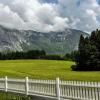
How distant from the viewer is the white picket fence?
48.3ft

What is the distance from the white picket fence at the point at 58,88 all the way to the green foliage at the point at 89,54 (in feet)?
205

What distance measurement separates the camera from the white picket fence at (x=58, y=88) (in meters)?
14.7

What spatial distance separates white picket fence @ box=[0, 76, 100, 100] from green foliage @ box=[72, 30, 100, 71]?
62462 mm

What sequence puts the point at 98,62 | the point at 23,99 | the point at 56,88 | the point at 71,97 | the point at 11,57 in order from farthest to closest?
the point at 11,57 < the point at 98,62 < the point at 23,99 < the point at 56,88 < the point at 71,97

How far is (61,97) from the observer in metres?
17.2

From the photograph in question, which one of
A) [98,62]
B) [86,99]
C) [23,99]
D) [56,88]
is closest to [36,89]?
[23,99]

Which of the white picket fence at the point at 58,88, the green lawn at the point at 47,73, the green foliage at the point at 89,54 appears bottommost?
the green lawn at the point at 47,73

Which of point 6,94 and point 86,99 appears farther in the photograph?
point 6,94

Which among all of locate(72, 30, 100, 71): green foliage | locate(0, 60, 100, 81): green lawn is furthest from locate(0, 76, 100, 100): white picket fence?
locate(72, 30, 100, 71): green foliage

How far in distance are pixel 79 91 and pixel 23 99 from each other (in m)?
5.83

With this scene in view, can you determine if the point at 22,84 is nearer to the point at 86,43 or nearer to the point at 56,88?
the point at 56,88

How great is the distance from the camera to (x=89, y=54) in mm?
89938

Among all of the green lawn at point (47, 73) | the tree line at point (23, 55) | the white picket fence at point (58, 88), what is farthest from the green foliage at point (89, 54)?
the tree line at point (23, 55)

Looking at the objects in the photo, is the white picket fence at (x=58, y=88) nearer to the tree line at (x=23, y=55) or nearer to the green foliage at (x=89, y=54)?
the green foliage at (x=89, y=54)
